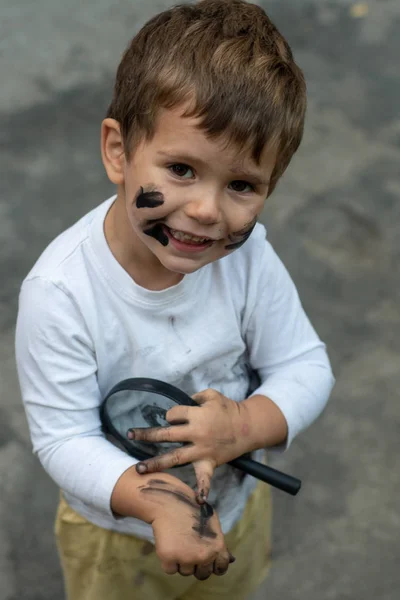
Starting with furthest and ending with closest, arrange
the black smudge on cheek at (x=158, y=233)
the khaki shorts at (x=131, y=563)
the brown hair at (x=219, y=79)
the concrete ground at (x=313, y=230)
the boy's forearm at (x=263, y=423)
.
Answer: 1. the concrete ground at (x=313, y=230)
2. the khaki shorts at (x=131, y=563)
3. the boy's forearm at (x=263, y=423)
4. the black smudge on cheek at (x=158, y=233)
5. the brown hair at (x=219, y=79)

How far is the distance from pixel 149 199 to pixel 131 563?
627 millimetres

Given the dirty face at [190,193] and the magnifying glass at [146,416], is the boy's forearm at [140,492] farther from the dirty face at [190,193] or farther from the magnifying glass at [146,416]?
the dirty face at [190,193]

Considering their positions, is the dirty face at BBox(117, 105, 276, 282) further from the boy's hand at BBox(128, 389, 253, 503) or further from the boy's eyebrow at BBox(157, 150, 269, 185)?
the boy's hand at BBox(128, 389, 253, 503)

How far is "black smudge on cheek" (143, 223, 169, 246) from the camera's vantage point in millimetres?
1219

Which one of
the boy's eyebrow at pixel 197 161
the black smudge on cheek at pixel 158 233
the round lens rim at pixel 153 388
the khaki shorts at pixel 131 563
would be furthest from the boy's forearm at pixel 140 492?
the boy's eyebrow at pixel 197 161

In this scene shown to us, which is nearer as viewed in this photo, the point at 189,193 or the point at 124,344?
the point at 189,193


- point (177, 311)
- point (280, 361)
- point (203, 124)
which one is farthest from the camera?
point (280, 361)

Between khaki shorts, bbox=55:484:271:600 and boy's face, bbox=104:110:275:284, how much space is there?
481 mm

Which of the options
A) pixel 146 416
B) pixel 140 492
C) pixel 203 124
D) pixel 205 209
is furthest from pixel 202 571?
pixel 203 124

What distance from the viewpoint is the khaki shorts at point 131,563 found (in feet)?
4.80

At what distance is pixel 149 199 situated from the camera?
3.89ft

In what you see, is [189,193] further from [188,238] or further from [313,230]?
[313,230]

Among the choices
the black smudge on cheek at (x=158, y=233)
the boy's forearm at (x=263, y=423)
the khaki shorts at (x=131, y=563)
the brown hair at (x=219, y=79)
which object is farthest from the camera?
the khaki shorts at (x=131, y=563)

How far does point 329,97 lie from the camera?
3420 mm
